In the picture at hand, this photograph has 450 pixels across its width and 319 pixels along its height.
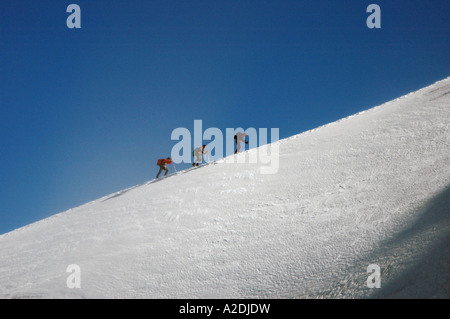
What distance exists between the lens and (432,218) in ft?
15.1

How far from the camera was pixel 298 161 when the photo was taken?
1041 cm

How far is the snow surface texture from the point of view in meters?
4.25

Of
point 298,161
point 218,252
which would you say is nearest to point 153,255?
point 218,252

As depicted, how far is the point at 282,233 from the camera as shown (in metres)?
6.05

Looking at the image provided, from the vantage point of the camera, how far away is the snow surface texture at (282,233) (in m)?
4.25

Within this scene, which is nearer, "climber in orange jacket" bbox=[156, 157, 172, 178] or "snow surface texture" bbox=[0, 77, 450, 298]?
"snow surface texture" bbox=[0, 77, 450, 298]

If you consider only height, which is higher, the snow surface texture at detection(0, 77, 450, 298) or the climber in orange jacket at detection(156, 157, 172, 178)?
the climber in orange jacket at detection(156, 157, 172, 178)

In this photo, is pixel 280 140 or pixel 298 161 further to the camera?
pixel 280 140

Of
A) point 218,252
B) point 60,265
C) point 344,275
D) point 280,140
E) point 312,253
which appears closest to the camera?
point 344,275

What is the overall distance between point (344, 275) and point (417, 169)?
4.55m

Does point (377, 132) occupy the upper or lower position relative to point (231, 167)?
upper
